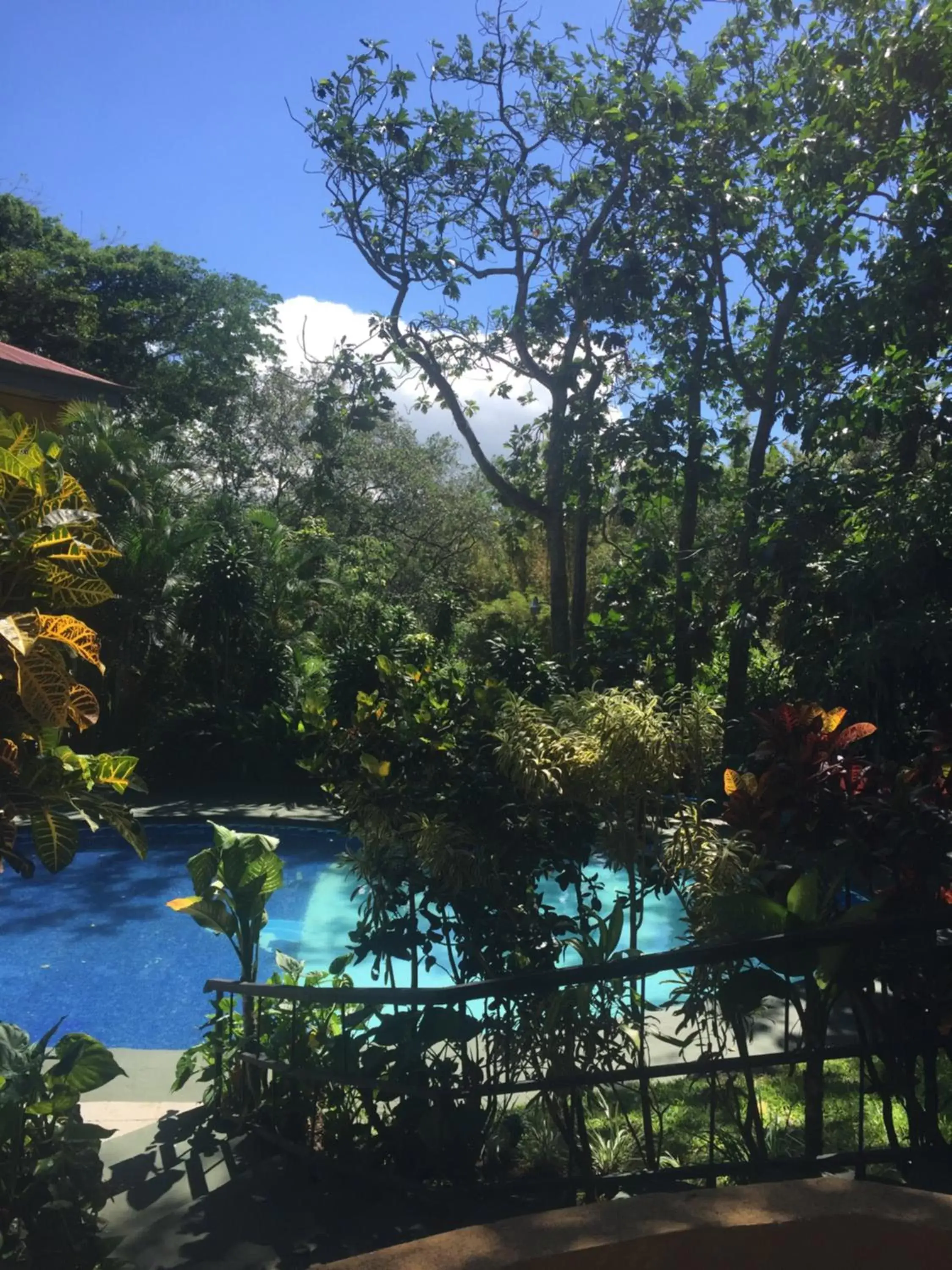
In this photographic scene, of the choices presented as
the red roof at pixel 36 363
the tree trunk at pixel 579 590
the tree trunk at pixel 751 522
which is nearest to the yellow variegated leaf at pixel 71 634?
the tree trunk at pixel 751 522

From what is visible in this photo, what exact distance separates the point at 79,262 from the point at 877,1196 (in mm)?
30136

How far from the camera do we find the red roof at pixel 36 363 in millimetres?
14617

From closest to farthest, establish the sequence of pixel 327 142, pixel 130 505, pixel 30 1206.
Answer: pixel 30 1206
pixel 327 142
pixel 130 505

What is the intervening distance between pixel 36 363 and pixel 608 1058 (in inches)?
570

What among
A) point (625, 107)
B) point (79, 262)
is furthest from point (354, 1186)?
point (79, 262)

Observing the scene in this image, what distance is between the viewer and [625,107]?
11.3 metres

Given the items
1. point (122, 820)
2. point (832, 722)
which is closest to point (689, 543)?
point (832, 722)

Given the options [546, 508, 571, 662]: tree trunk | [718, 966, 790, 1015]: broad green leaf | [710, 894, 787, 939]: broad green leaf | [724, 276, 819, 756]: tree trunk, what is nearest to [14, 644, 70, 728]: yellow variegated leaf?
[710, 894, 787, 939]: broad green leaf

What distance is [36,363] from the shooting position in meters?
15.3

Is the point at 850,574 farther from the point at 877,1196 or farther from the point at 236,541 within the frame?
the point at 236,541

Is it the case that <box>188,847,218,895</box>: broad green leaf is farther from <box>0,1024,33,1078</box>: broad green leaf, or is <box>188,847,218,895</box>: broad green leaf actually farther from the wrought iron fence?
<box>0,1024,33,1078</box>: broad green leaf

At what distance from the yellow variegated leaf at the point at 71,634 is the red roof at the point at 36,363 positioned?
39.3ft

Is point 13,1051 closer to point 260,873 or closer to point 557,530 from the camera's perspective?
point 260,873

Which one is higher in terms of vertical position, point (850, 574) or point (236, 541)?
point (236, 541)
